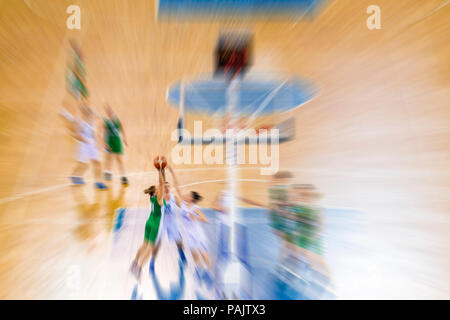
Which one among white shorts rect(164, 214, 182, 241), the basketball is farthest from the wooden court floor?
white shorts rect(164, 214, 182, 241)

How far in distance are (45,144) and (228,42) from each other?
2.51 ft

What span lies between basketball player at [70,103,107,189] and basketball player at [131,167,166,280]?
196 mm

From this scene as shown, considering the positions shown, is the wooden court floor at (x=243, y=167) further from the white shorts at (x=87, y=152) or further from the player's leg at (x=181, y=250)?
the player's leg at (x=181, y=250)

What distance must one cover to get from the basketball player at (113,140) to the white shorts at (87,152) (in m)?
0.04

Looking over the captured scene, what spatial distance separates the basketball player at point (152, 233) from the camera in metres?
0.79

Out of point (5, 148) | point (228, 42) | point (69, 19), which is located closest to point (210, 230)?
point (228, 42)

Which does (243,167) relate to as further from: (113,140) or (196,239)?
(113,140)

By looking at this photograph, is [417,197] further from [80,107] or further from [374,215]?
[80,107]

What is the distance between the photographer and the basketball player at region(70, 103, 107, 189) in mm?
811

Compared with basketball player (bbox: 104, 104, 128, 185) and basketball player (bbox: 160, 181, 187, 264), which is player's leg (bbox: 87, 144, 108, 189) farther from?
basketball player (bbox: 160, 181, 187, 264)

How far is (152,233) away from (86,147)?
0.39m

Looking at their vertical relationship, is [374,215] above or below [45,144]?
below

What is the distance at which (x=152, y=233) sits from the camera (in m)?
0.80

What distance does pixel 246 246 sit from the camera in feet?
2.60
